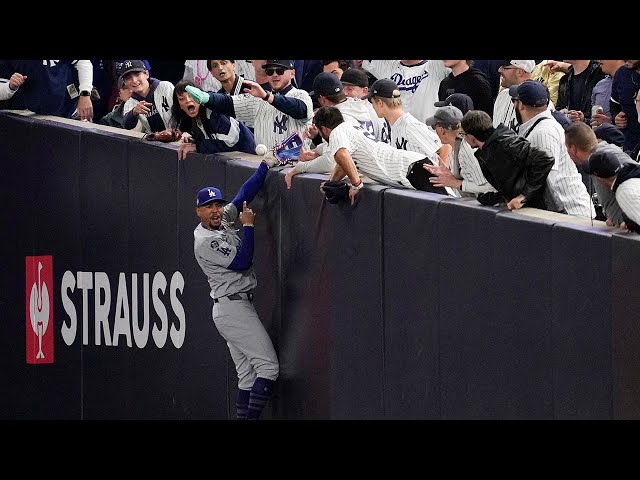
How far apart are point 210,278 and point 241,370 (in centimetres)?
73

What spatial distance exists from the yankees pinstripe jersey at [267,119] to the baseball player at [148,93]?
3.74ft

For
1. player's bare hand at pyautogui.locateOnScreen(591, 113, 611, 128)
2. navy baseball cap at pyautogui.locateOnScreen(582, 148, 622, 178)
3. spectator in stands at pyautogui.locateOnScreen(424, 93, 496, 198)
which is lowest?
navy baseball cap at pyautogui.locateOnScreen(582, 148, 622, 178)

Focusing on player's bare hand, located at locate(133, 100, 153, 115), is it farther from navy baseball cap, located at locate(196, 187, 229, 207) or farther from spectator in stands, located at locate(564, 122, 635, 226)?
spectator in stands, located at locate(564, 122, 635, 226)

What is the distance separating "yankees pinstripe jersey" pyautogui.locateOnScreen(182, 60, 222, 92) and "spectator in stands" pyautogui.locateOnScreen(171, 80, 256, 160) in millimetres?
851

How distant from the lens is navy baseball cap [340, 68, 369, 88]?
11.1m

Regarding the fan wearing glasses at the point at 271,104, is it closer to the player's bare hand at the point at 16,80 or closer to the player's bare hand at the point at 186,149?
the player's bare hand at the point at 186,149

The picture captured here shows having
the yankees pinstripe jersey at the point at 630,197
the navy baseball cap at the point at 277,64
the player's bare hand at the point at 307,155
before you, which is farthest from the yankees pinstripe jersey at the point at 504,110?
the yankees pinstripe jersey at the point at 630,197

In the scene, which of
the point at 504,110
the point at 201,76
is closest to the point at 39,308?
the point at 201,76

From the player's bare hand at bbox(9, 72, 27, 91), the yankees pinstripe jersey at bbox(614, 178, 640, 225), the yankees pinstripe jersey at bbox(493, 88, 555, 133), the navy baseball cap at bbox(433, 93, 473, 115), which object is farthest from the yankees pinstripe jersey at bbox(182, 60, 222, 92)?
the yankees pinstripe jersey at bbox(614, 178, 640, 225)

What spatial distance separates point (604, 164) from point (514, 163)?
3.00 feet

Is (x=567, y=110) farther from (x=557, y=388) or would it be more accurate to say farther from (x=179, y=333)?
(x=179, y=333)

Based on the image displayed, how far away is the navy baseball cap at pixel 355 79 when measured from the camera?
11.1 metres
